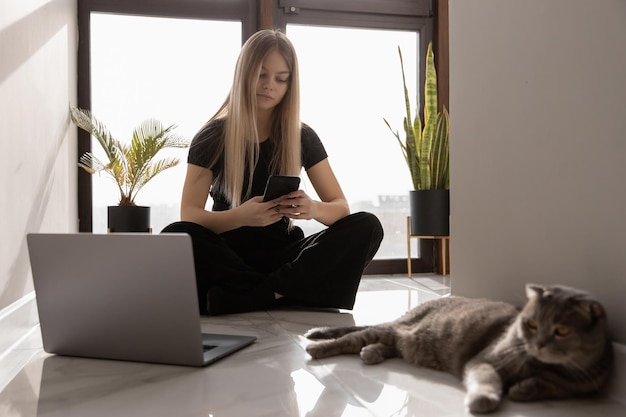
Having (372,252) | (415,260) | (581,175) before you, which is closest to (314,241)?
(372,252)

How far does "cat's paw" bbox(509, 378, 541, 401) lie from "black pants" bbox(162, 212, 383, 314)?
3.95 ft

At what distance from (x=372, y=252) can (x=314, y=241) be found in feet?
0.79

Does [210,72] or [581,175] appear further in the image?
[210,72]

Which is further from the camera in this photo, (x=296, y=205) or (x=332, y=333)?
(x=296, y=205)

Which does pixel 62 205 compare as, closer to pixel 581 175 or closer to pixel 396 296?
pixel 396 296

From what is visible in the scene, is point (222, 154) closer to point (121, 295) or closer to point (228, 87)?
point (121, 295)

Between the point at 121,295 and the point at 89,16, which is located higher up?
the point at 89,16

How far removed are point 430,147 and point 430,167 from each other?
4.7 inches

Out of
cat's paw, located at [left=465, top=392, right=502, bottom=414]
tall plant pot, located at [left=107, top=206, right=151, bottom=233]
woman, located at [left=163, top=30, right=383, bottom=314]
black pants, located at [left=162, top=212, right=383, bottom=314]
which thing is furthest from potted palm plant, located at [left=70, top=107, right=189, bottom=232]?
cat's paw, located at [left=465, top=392, right=502, bottom=414]

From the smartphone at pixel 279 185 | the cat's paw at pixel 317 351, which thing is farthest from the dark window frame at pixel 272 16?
the cat's paw at pixel 317 351

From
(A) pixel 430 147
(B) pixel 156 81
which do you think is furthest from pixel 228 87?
(A) pixel 430 147

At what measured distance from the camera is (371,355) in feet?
4.53

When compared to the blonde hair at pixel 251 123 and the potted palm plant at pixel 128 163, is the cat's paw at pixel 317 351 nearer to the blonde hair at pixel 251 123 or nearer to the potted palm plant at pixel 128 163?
the blonde hair at pixel 251 123

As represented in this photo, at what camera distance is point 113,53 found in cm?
373
